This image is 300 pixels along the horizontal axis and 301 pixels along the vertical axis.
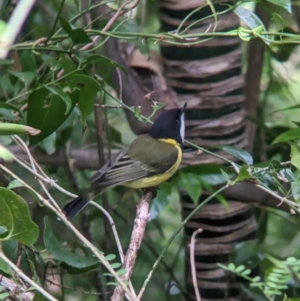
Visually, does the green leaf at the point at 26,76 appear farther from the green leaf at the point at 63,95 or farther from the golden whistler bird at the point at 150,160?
the golden whistler bird at the point at 150,160

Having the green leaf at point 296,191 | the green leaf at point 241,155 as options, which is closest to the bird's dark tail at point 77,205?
the green leaf at point 241,155

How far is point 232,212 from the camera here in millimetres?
2502

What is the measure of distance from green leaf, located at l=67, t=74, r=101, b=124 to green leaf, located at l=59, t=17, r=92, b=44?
0.09 metres

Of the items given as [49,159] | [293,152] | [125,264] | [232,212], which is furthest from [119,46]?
[125,264]

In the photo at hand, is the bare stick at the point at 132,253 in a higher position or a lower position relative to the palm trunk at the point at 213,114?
higher

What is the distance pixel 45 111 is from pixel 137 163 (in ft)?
2.97

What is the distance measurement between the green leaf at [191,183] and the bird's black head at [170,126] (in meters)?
0.26

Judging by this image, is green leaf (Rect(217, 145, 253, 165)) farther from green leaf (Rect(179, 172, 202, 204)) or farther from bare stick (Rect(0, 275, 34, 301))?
bare stick (Rect(0, 275, 34, 301))

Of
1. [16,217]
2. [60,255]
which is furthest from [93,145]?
[16,217]

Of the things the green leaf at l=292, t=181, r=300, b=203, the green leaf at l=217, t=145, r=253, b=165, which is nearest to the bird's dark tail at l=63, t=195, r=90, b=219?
the green leaf at l=217, t=145, r=253, b=165

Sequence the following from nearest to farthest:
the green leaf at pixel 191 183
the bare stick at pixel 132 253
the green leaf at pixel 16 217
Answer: the green leaf at pixel 16 217
the bare stick at pixel 132 253
the green leaf at pixel 191 183

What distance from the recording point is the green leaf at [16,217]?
3.68 feet

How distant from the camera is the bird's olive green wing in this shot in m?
2.26

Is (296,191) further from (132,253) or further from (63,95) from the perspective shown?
(63,95)
